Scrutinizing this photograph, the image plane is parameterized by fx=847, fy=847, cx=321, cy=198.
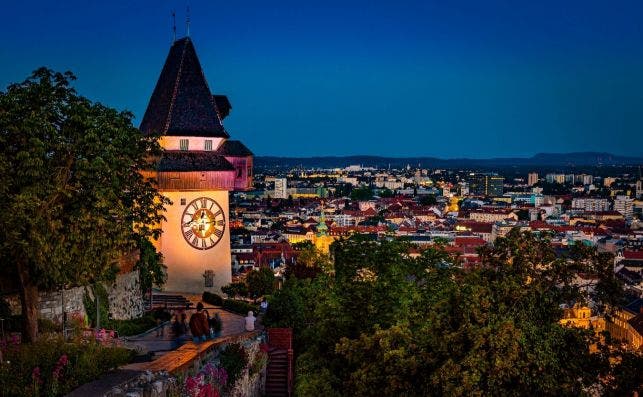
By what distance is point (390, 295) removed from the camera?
18.2m

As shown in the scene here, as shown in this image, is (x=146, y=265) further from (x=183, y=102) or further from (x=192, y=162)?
(x=183, y=102)

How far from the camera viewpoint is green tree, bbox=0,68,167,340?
49.4 ft

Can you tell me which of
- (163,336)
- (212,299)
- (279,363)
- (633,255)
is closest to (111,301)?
(163,336)

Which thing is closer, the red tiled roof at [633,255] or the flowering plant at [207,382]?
the flowering plant at [207,382]

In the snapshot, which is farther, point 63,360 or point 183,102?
point 183,102

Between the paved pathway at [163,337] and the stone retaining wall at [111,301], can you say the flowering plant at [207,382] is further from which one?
the stone retaining wall at [111,301]

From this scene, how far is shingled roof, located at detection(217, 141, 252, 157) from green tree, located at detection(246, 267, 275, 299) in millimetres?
5247

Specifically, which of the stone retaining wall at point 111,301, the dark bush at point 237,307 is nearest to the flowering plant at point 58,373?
the stone retaining wall at point 111,301

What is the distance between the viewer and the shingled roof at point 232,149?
30.1m

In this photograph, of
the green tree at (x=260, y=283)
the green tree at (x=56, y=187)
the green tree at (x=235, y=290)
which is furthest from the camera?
the green tree at (x=260, y=283)

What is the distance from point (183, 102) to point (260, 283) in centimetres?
807

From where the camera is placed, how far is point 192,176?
28.6 meters

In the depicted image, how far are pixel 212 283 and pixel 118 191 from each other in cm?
1299

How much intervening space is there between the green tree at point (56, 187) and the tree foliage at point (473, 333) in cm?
518
